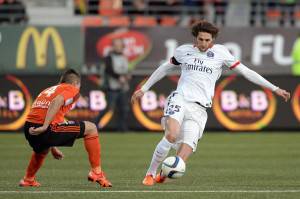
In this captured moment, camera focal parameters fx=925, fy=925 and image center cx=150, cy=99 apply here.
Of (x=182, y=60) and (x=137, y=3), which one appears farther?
(x=137, y=3)

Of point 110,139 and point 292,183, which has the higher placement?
point 292,183

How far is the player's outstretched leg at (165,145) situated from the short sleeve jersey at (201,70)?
0.39 meters

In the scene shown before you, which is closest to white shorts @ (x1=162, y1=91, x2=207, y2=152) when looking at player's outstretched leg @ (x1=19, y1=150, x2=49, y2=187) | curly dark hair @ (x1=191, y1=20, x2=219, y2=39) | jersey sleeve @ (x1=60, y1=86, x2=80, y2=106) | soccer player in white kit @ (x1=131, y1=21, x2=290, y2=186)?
soccer player in white kit @ (x1=131, y1=21, x2=290, y2=186)

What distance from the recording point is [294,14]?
28.3 m

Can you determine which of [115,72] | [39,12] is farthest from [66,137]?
[39,12]

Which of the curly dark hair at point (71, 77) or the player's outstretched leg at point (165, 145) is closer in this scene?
the player's outstretched leg at point (165, 145)

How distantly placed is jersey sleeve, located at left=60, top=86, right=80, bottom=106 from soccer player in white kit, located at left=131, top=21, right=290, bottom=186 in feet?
2.40

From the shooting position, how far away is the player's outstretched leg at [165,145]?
1102cm

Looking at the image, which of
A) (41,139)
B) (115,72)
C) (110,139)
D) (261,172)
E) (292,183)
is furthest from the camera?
(115,72)

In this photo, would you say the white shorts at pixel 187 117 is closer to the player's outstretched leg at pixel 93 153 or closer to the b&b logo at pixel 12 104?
the player's outstretched leg at pixel 93 153

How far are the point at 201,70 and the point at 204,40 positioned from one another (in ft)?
1.25

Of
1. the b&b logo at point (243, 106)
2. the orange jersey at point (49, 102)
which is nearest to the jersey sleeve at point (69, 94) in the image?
the orange jersey at point (49, 102)

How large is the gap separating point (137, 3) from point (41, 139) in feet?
56.2

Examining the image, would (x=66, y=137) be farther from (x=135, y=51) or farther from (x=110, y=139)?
(x=135, y=51)
